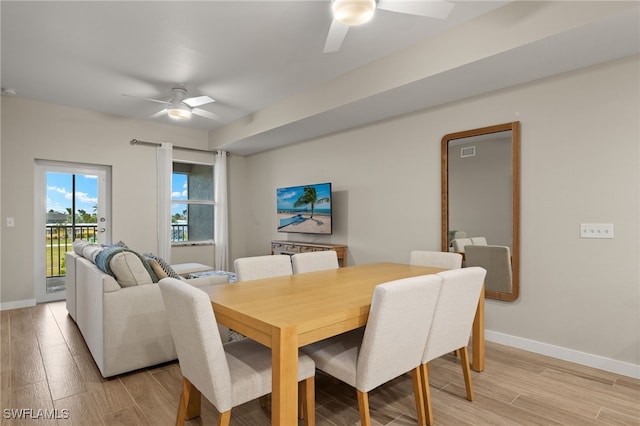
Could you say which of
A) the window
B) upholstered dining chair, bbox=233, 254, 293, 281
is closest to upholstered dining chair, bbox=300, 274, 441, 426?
upholstered dining chair, bbox=233, 254, 293, 281

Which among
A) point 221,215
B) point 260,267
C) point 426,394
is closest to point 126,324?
point 260,267

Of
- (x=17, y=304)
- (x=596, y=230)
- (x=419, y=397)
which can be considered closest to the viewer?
(x=419, y=397)

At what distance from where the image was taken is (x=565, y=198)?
9.01ft

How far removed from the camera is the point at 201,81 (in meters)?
3.74

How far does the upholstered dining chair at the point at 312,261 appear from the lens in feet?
9.04

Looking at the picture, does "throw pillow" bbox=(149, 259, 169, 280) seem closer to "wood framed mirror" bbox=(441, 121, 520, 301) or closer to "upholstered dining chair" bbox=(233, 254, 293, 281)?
"upholstered dining chair" bbox=(233, 254, 293, 281)

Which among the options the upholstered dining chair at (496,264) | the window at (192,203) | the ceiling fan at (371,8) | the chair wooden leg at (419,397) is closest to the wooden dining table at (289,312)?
the chair wooden leg at (419,397)

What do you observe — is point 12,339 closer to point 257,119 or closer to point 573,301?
point 257,119

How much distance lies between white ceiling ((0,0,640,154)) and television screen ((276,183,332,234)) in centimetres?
95

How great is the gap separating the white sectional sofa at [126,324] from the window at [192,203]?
3.17m

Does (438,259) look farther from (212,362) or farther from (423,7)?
(212,362)

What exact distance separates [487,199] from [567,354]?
139cm

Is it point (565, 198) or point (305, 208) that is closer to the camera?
point (565, 198)

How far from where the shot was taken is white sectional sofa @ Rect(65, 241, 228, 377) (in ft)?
7.63
